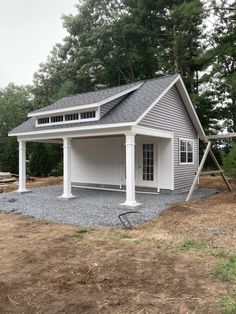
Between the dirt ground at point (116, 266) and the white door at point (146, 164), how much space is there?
15.0 ft

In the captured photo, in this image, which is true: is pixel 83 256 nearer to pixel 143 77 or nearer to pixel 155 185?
pixel 155 185

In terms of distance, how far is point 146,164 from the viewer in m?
12.2

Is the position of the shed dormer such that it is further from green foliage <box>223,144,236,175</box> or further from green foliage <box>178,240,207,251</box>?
green foliage <box>178,240,207,251</box>

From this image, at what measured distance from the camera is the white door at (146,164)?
1195 cm

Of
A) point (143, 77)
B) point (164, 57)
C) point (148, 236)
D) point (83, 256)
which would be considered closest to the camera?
point (83, 256)

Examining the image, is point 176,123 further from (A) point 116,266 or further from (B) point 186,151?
(A) point 116,266

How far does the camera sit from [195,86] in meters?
23.5

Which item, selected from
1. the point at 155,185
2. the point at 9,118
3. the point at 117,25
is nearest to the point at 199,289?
the point at 155,185

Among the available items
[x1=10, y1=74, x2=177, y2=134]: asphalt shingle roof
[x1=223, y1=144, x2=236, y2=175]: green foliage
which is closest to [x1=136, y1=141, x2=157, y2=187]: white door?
[x1=10, y1=74, x2=177, y2=134]: asphalt shingle roof

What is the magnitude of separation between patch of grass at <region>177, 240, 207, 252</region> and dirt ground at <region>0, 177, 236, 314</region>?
2 centimetres

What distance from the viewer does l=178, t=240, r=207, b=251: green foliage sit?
5233 millimetres

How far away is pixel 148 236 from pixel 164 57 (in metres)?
19.9

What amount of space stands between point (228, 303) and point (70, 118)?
29.5ft

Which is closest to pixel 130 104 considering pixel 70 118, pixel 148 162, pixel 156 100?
pixel 156 100
